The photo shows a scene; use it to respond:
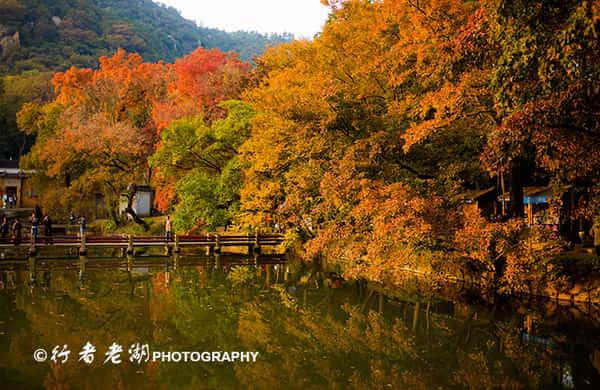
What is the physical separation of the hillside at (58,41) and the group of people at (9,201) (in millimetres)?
10555

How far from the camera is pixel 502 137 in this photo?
8484 mm

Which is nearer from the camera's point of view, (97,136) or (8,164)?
(97,136)

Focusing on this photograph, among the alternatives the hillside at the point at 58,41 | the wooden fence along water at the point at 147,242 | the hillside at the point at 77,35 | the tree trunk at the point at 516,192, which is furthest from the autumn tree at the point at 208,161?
the hillside at the point at 77,35

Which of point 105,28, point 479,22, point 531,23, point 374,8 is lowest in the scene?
point 531,23

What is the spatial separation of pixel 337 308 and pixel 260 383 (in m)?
5.42

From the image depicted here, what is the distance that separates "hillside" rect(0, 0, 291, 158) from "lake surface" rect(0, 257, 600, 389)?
37085mm

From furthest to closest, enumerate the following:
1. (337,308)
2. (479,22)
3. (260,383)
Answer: (337,308), (479,22), (260,383)

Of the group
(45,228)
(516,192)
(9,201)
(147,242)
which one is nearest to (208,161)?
(147,242)

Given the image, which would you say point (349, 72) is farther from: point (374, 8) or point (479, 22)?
point (479, 22)

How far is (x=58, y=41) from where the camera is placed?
65062mm

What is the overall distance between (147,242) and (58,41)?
5370 cm

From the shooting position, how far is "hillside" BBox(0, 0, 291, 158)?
46750 millimetres

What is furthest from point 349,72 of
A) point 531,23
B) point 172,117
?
point 172,117

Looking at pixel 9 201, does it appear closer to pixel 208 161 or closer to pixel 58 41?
pixel 208 161
